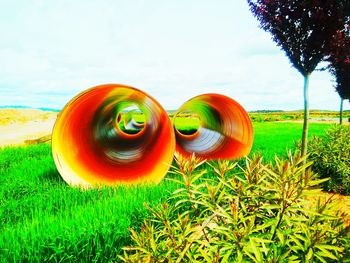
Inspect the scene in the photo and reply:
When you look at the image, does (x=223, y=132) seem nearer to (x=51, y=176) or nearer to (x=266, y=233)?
(x=51, y=176)

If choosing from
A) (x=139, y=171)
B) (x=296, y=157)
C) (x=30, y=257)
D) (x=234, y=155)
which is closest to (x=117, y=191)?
(x=139, y=171)

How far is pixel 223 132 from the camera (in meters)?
8.88

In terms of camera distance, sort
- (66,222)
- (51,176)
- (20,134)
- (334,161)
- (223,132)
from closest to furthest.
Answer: (66,222) → (51,176) → (334,161) → (223,132) → (20,134)

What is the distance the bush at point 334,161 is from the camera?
6414 mm

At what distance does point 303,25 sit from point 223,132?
343 centimetres

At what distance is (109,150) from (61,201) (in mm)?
2943

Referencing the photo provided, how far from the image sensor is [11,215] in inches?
151

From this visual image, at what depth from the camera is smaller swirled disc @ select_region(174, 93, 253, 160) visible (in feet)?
23.9

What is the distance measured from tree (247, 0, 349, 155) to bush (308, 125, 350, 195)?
0.51 metres

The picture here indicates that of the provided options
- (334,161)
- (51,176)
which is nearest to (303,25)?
(334,161)

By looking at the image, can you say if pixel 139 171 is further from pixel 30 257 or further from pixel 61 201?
pixel 30 257

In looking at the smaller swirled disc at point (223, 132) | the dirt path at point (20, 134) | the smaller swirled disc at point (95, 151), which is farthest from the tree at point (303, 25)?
the dirt path at point (20, 134)

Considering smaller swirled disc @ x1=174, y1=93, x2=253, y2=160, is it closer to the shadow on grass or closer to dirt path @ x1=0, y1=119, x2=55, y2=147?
the shadow on grass

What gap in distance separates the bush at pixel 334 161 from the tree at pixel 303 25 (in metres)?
0.51
